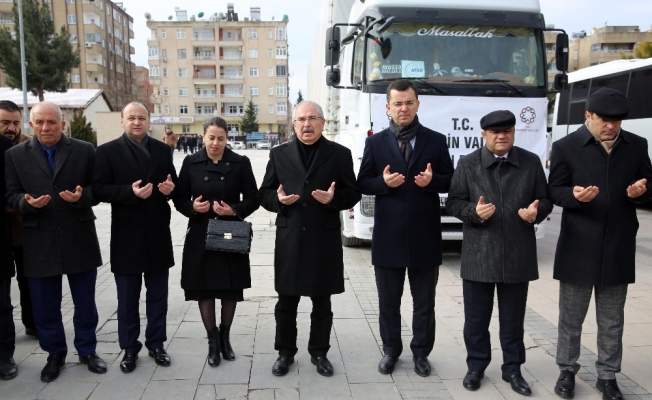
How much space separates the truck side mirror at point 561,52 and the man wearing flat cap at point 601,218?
14.4 feet

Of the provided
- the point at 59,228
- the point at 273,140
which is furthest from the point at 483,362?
the point at 273,140

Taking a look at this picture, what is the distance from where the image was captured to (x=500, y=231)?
3711 millimetres

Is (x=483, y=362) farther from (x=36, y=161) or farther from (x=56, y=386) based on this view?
(x=36, y=161)

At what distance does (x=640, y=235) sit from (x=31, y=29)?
117ft

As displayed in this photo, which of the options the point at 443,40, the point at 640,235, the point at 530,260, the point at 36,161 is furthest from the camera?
the point at 640,235

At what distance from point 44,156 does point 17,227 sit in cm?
94

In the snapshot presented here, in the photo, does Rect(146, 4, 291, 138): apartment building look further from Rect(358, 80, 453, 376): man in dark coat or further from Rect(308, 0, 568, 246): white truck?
Rect(358, 80, 453, 376): man in dark coat

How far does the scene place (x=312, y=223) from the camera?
397cm

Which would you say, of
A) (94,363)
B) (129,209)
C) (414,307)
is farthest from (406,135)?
(94,363)

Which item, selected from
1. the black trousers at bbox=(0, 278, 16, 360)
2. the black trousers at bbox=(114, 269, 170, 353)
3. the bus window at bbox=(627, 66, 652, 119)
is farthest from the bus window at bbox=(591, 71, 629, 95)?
the black trousers at bbox=(0, 278, 16, 360)

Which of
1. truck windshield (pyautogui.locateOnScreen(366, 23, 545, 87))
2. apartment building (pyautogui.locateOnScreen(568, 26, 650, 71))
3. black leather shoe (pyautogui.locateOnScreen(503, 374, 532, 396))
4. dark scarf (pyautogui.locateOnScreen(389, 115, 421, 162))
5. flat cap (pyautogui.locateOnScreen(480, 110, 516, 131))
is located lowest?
black leather shoe (pyautogui.locateOnScreen(503, 374, 532, 396))

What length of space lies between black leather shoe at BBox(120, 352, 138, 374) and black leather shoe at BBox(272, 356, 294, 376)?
1087 mm

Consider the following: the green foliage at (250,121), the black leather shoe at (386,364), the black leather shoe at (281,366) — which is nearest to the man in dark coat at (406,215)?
the black leather shoe at (386,364)

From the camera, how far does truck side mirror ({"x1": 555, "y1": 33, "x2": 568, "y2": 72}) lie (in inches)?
296
